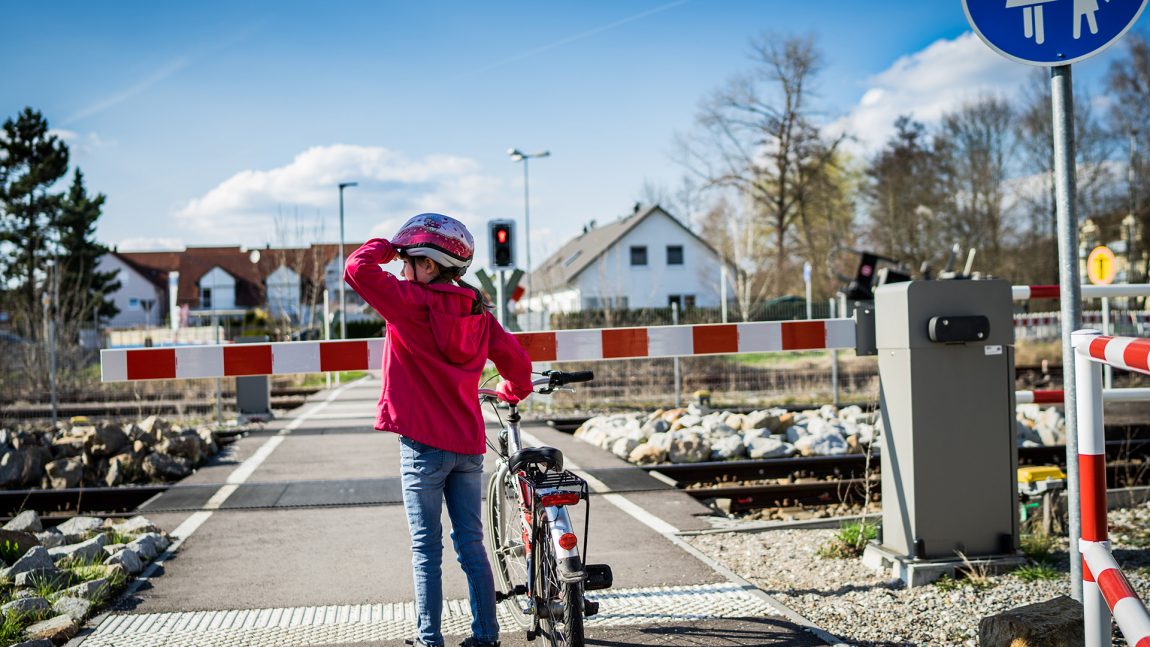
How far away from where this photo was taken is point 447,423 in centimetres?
370

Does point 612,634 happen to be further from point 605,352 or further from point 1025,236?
point 1025,236

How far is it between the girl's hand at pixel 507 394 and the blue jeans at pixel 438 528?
0.34m

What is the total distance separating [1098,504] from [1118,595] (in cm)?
59

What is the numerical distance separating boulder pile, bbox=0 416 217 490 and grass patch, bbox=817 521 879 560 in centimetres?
655

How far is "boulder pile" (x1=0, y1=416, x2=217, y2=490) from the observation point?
912cm

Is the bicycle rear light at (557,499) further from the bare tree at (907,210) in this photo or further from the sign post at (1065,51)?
the bare tree at (907,210)

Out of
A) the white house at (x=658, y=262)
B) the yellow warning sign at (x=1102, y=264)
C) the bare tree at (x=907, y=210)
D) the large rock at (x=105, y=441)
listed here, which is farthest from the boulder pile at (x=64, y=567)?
the white house at (x=658, y=262)

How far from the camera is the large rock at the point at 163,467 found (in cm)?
938

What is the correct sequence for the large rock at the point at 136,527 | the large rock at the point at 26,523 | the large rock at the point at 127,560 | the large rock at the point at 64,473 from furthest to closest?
1. the large rock at the point at 64,473
2. the large rock at the point at 26,523
3. the large rock at the point at 136,527
4. the large rock at the point at 127,560

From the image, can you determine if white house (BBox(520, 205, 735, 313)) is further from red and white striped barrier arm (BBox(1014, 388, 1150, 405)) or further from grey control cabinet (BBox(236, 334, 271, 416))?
red and white striped barrier arm (BBox(1014, 388, 1150, 405))

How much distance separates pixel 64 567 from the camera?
553 cm

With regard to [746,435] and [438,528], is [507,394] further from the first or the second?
[746,435]

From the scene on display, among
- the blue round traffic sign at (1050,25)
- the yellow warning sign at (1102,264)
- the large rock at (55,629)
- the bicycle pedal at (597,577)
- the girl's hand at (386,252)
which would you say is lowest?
the large rock at (55,629)

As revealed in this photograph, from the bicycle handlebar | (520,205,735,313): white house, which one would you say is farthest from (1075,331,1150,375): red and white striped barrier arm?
(520,205,735,313): white house
